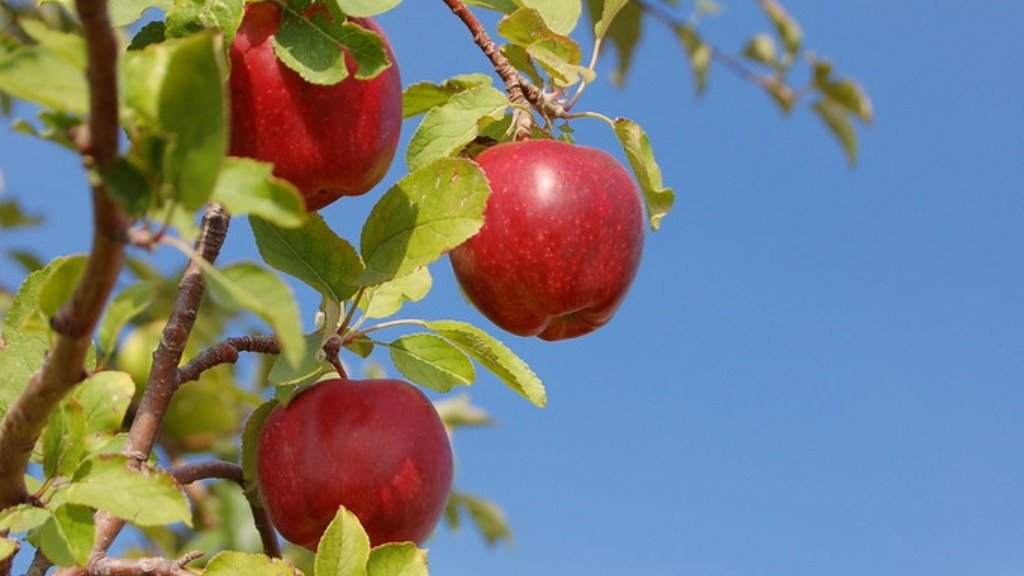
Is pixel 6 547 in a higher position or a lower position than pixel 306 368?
lower

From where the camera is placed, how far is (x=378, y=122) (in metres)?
1.05

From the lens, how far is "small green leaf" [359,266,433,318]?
4.15ft

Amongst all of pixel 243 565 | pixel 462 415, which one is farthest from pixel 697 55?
pixel 243 565

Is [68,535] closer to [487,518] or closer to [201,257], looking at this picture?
[201,257]

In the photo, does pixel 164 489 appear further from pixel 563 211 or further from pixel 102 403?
pixel 563 211

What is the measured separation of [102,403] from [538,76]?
59 centimetres

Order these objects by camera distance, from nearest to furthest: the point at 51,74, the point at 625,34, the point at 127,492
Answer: the point at 51,74, the point at 127,492, the point at 625,34

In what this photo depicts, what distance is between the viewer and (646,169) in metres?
1.24

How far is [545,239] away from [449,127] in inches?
5.8

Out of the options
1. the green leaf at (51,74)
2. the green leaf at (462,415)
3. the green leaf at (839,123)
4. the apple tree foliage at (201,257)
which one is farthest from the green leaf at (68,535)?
the green leaf at (839,123)

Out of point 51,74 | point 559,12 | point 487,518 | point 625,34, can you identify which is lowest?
point 487,518

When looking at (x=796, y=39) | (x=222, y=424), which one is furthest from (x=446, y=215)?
(x=796, y=39)

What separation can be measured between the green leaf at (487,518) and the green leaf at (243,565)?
211cm

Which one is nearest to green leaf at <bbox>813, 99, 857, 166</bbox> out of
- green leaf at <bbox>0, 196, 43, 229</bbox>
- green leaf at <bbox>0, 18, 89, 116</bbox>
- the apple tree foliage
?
green leaf at <bbox>0, 196, 43, 229</bbox>
